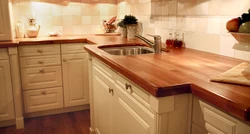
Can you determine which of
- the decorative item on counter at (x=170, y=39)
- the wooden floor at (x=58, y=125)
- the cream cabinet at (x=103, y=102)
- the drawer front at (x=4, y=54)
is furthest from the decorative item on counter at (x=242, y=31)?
the drawer front at (x=4, y=54)

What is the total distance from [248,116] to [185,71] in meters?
0.49

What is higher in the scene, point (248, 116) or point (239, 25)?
point (239, 25)

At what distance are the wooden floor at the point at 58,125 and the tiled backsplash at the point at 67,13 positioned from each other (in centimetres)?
113

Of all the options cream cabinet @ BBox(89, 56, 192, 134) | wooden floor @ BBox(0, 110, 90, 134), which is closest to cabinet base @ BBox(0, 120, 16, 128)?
wooden floor @ BBox(0, 110, 90, 134)

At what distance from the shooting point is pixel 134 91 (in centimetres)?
123

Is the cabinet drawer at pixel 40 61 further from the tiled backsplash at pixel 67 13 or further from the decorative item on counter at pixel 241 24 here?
the decorative item on counter at pixel 241 24

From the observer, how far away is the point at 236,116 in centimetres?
78

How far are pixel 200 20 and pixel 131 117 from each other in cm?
98

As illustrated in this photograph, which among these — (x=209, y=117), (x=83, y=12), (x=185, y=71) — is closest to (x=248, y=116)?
(x=209, y=117)

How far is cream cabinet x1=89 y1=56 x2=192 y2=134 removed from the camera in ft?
3.29

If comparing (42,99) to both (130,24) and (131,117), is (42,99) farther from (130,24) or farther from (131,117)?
(131,117)

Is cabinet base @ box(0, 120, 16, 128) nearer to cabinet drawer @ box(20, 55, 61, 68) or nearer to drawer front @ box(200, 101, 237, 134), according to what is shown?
cabinet drawer @ box(20, 55, 61, 68)

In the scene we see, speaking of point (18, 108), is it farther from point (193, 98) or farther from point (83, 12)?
point (193, 98)

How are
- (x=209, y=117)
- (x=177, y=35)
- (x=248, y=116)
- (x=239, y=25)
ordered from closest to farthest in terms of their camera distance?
(x=248, y=116), (x=209, y=117), (x=239, y=25), (x=177, y=35)
